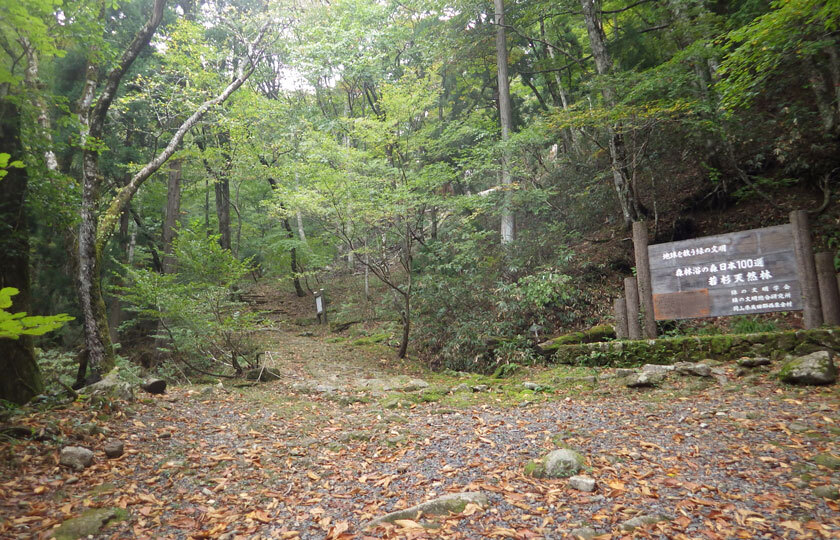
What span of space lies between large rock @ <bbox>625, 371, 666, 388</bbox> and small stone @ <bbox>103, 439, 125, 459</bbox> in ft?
20.3

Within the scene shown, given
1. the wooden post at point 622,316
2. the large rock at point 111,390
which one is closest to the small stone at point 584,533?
the large rock at point 111,390

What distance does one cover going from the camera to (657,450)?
3656 mm

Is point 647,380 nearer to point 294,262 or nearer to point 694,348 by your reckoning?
point 694,348

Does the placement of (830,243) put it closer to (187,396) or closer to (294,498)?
(294,498)

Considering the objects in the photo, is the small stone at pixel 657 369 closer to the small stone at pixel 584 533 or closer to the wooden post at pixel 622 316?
the wooden post at pixel 622 316

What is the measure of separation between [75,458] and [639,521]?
15.1 ft

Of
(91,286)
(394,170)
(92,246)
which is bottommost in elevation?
(91,286)

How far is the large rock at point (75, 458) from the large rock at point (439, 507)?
8.98 feet

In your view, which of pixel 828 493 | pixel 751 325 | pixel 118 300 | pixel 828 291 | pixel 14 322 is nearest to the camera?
pixel 14 322

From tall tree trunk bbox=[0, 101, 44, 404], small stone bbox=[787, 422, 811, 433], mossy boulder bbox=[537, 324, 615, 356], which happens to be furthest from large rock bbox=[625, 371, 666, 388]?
tall tree trunk bbox=[0, 101, 44, 404]

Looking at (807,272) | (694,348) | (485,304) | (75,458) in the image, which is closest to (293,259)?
(485,304)

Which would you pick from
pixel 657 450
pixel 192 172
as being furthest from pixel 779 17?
pixel 192 172

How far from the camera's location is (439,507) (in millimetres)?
2980

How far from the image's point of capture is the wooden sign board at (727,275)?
5758 mm
